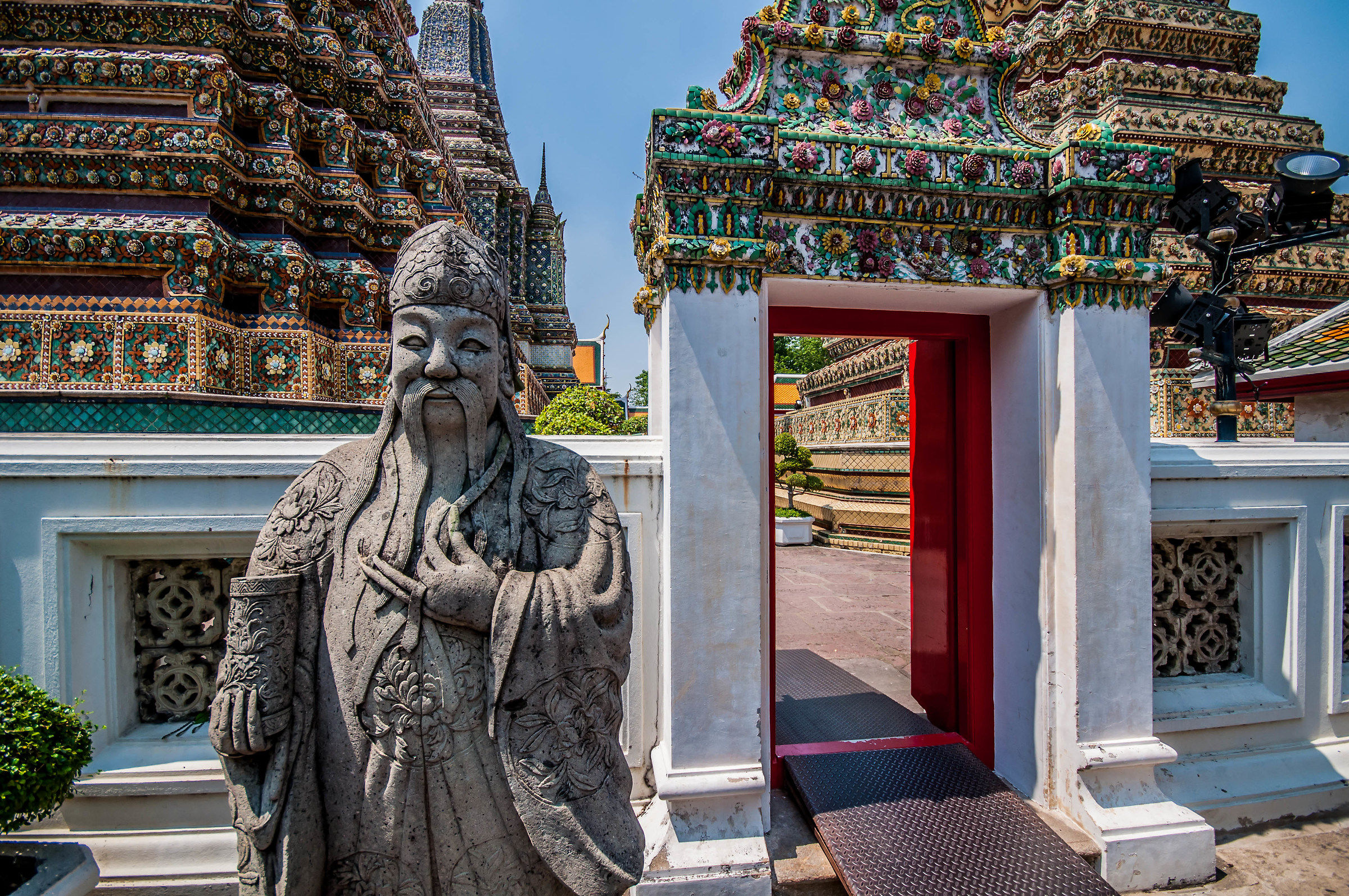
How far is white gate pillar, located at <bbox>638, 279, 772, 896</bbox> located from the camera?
3260 millimetres

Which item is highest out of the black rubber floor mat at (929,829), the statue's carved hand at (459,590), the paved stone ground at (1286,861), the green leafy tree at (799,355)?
the green leafy tree at (799,355)

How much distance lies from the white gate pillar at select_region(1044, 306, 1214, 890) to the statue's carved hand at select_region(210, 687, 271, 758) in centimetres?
389

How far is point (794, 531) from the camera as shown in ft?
48.3

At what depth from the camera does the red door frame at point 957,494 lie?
13.4 ft

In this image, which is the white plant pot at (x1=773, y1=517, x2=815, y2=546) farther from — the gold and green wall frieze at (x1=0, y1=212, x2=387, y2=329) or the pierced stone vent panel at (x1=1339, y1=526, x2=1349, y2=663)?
the gold and green wall frieze at (x1=0, y1=212, x2=387, y2=329)

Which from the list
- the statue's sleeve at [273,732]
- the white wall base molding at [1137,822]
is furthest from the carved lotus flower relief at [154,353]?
the white wall base molding at [1137,822]

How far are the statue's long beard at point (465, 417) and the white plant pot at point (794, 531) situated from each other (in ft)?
42.8

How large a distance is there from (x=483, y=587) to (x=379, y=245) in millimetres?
9847

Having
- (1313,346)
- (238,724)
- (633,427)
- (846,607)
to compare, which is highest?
(1313,346)

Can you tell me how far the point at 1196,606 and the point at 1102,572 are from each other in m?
1.29

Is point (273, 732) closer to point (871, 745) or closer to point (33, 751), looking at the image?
point (33, 751)

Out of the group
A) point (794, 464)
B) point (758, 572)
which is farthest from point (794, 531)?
point (758, 572)

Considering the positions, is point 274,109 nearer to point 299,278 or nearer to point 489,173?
point 299,278

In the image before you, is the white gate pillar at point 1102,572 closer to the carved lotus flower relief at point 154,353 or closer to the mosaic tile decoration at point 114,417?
the mosaic tile decoration at point 114,417
